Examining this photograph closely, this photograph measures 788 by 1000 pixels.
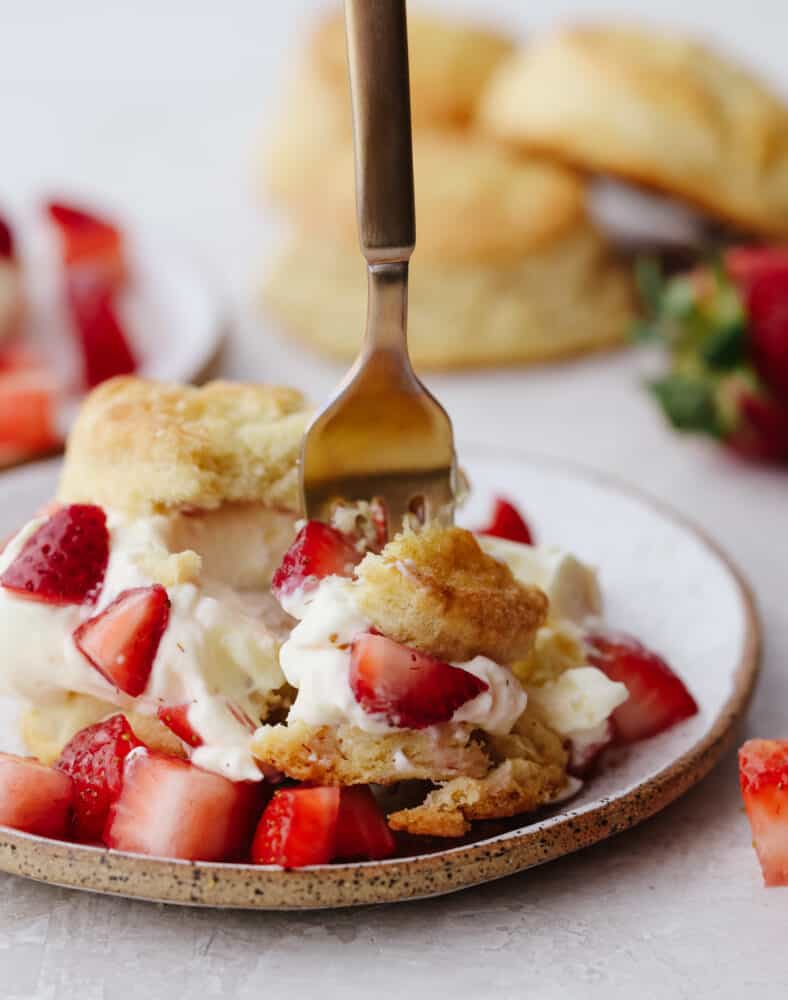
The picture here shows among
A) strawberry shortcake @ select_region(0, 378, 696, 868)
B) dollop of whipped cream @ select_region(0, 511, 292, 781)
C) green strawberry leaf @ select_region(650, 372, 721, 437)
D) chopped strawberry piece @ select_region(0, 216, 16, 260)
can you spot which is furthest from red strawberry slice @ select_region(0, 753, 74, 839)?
chopped strawberry piece @ select_region(0, 216, 16, 260)

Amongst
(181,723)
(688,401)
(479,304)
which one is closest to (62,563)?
(181,723)

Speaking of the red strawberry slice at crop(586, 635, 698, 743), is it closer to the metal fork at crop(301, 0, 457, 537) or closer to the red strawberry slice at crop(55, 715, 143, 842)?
the metal fork at crop(301, 0, 457, 537)

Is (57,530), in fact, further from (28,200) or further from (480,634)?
(28,200)

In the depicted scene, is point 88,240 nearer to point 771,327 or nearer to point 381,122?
point 771,327

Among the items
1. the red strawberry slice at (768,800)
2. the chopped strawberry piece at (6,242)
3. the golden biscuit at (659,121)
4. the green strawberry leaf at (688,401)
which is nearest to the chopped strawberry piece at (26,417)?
the chopped strawberry piece at (6,242)

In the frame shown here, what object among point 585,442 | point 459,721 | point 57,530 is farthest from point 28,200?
point 459,721
